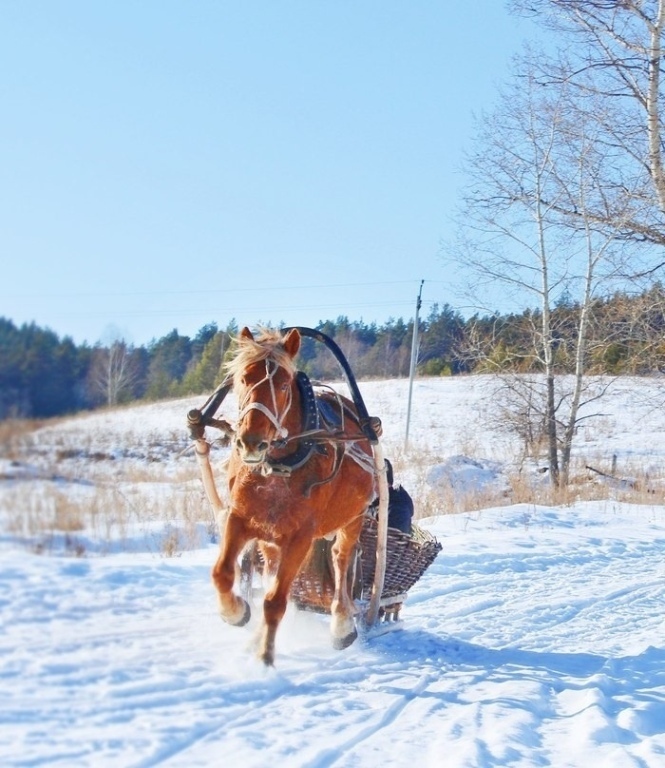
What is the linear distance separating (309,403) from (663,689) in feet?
8.80

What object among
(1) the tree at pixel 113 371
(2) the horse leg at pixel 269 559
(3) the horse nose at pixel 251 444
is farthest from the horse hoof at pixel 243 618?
(1) the tree at pixel 113 371

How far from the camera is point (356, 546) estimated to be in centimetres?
621

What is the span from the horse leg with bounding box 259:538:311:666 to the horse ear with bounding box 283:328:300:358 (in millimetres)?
1104

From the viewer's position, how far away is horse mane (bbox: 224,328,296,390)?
504cm

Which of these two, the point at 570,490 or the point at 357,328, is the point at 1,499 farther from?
the point at 570,490

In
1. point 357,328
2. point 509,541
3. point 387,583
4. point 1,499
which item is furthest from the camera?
point 357,328

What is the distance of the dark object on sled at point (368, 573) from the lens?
6203mm

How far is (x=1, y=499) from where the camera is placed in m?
1.40

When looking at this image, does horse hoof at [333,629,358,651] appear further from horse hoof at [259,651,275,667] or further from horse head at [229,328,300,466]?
horse head at [229,328,300,466]

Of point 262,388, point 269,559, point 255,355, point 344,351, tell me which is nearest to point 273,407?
point 262,388

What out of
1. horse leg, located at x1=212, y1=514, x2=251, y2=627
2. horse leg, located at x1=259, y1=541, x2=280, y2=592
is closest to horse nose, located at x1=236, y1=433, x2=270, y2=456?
horse leg, located at x1=212, y1=514, x2=251, y2=627

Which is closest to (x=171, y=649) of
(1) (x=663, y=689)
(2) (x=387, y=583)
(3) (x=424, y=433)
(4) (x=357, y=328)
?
(2) (x=387, y=583)

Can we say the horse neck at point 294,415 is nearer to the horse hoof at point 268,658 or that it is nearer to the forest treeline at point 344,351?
the forest treeline at point 344,351

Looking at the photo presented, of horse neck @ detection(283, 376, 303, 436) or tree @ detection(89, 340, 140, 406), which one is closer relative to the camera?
tree @ detection(89, 340, 140, 406)
